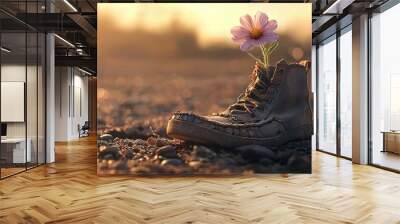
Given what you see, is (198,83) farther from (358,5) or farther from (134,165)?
(358,5)

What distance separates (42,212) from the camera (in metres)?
4.30

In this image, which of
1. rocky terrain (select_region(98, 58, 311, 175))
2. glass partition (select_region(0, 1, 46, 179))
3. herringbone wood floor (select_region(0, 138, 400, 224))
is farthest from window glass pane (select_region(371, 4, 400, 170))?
glass partition (select_region(0, 1, 46, 179))

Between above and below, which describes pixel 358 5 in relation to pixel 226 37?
above

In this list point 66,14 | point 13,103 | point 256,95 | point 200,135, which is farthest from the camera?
point 66,14

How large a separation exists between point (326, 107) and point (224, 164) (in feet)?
17.9

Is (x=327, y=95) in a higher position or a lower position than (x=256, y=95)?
higher

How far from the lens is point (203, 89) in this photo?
22.1ft

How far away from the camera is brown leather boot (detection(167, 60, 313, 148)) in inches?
261

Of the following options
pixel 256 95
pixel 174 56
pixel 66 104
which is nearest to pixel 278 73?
pixel 256 95

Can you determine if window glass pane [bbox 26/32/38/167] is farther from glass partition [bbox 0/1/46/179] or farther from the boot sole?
the boot sole

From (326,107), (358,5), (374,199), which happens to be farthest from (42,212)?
(326,107)

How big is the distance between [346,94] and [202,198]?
581 cm

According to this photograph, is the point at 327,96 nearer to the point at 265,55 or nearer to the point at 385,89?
the point at 385,89

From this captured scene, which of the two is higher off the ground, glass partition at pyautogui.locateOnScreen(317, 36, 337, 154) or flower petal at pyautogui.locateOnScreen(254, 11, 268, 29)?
flower petal at pyautogui.locateOnScreen(254, 11, 268, 29)
